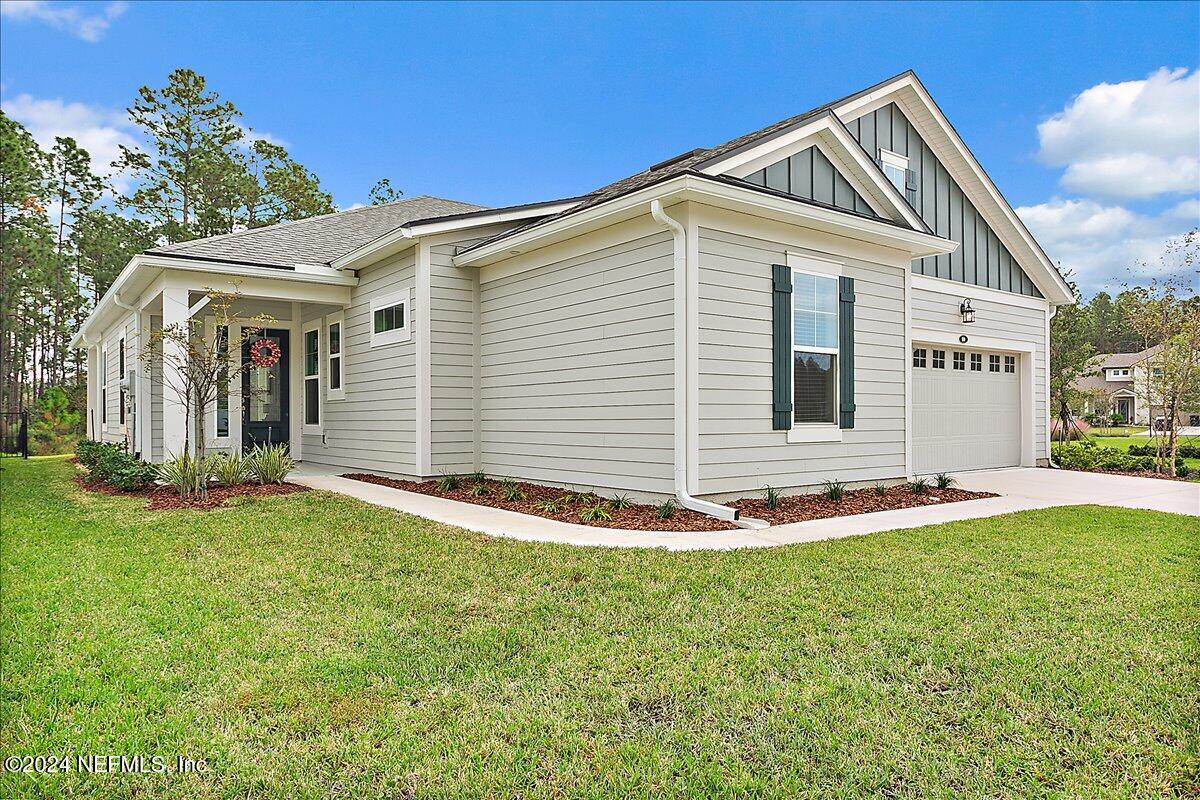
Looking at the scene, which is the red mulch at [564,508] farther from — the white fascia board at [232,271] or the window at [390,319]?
the white fascia board at [232,271]

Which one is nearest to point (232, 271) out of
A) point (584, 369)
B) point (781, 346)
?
point (584, 369)

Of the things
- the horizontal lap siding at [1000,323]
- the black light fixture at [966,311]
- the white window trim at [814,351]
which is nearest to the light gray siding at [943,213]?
the horizontal lap siding at [1000,323]

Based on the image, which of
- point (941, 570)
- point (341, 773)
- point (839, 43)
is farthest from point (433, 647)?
point (839, 43)

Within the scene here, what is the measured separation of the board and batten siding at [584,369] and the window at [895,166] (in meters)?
5.83

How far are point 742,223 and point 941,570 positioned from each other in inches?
156

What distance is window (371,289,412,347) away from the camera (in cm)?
962

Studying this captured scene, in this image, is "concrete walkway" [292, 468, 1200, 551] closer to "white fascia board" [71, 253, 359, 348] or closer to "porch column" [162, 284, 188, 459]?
"porch column" [162, 284, 188, 459]

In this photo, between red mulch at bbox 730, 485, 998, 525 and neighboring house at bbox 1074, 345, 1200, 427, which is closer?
red mulch at bbox 730, 485, 998, 525

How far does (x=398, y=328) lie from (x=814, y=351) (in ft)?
18.0

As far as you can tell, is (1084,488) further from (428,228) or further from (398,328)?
(398,328)

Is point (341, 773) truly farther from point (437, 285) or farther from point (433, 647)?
point (437, 285)

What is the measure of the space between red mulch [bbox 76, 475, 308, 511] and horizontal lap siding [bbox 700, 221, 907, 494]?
5202 millimetres

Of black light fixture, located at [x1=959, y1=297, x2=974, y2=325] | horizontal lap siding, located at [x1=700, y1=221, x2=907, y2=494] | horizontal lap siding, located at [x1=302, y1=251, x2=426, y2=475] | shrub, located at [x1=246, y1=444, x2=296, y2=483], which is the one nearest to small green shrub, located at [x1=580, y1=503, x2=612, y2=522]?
horizontal lap siding, located at [x1=700, y1=221, x2=907, y2=494]

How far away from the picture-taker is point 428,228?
901 centimetres
